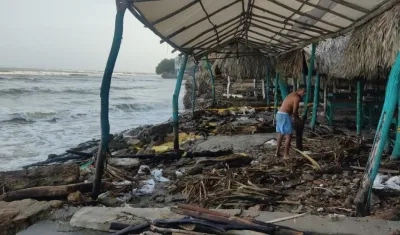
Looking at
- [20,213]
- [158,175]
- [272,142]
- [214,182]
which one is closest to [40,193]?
[20,213]

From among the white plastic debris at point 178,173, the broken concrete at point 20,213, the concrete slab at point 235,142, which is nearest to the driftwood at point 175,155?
the white plastic debris at point 178,173

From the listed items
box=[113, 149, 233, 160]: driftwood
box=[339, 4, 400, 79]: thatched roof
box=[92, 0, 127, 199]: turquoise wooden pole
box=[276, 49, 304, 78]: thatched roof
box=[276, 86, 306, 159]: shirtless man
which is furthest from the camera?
box=[276, 49, 304, 78]: thatched roof

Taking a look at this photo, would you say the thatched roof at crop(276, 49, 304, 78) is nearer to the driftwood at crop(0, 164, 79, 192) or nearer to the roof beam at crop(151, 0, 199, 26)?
the roof beam at crop(151, 0, 199, 26)

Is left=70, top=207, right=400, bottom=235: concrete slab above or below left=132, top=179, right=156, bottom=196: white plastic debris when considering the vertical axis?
above

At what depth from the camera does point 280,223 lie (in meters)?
3.80

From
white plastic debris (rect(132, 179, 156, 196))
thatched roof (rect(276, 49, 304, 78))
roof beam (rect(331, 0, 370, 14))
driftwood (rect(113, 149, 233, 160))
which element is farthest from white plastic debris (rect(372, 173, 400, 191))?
thatched roof (rect(276, 49, 304, 78))

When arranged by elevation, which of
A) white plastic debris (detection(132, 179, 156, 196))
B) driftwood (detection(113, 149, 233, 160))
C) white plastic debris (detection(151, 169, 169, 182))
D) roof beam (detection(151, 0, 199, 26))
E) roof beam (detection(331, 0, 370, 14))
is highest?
roof beam (detection(331, 0, 370, 14))

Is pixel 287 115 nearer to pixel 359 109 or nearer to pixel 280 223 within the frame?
pixel 359 109

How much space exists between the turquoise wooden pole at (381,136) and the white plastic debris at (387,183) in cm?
128

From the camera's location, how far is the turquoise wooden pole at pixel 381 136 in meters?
3.76

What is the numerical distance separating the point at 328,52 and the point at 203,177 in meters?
6.47

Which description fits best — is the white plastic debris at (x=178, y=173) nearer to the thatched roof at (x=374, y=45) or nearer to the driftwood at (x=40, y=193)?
the driftwood at (x=40, y=193)

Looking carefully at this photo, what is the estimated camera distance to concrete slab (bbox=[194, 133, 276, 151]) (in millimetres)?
9336

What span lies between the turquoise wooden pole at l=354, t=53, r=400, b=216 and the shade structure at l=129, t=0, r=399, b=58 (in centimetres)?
181
